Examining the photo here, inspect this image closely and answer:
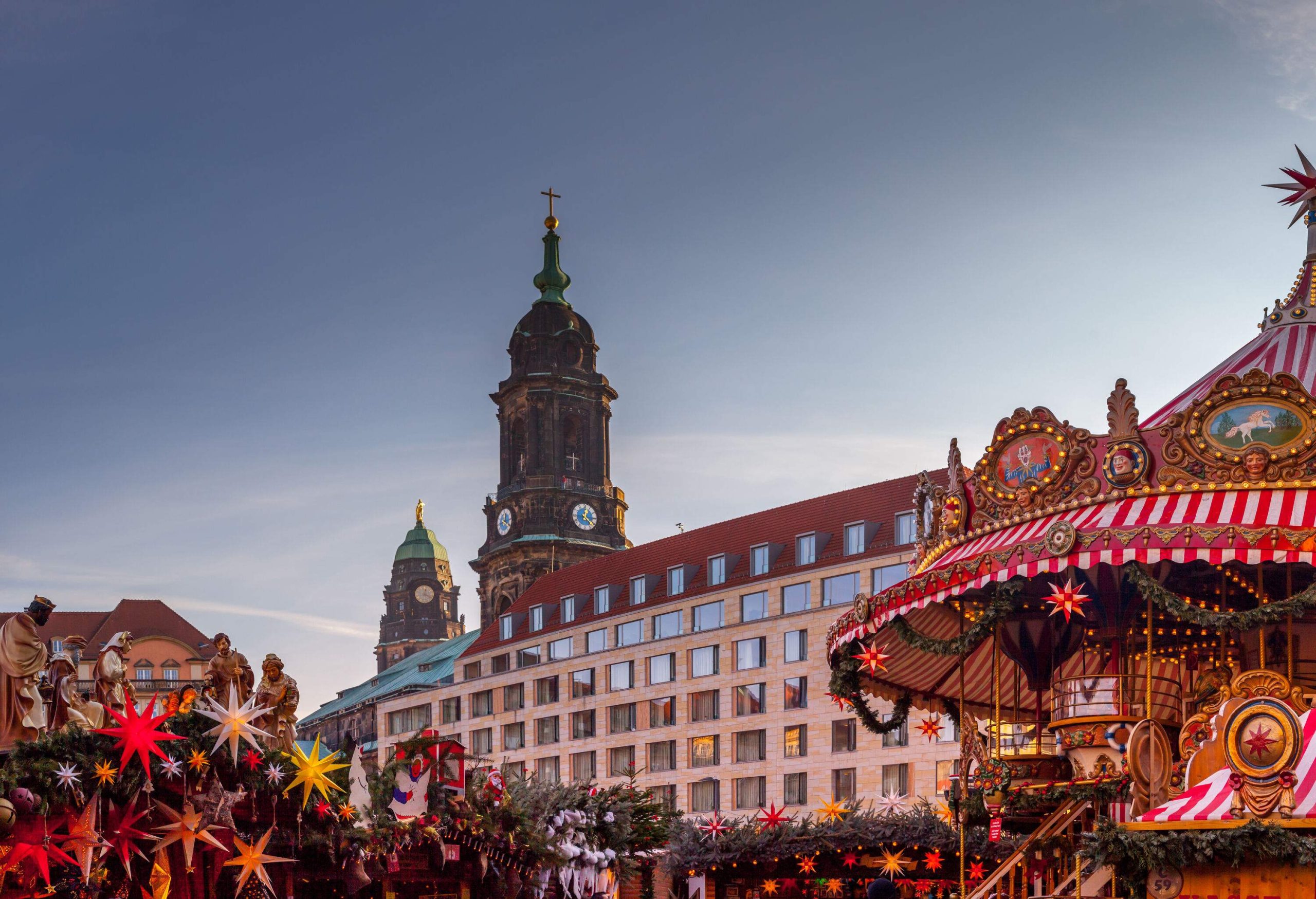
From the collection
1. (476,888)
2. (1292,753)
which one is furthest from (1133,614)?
(476,888)

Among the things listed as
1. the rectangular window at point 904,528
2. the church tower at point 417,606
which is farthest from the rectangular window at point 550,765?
the church tower at point 417,606

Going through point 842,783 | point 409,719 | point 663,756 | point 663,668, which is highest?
point 663,668

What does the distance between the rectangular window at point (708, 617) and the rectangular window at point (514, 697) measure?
15.0 m

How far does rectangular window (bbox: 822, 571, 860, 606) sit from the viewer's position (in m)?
64.2

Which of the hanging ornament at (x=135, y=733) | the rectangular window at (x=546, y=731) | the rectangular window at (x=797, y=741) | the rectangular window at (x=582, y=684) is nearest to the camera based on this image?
the hanging ornament at (x=135, y=733)

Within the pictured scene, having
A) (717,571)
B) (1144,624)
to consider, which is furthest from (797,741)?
(1144,624)

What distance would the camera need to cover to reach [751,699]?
225ft

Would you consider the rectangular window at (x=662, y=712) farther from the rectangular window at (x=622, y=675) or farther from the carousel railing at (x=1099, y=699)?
the carousel railing at (x=1099, y=699)

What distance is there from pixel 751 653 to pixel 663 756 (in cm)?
738

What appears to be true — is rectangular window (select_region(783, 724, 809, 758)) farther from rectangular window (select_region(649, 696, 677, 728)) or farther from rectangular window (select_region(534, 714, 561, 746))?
rectangular window (select_region(534, 714, 561, 746))

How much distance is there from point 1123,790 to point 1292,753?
5143mm

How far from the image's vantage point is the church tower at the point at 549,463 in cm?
9856

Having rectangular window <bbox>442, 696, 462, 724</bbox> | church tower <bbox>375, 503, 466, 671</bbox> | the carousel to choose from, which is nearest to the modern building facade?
rectangular window <bbox>442, 696, 462, 724</bbox>

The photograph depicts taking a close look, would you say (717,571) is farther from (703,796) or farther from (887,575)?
(887,575)
